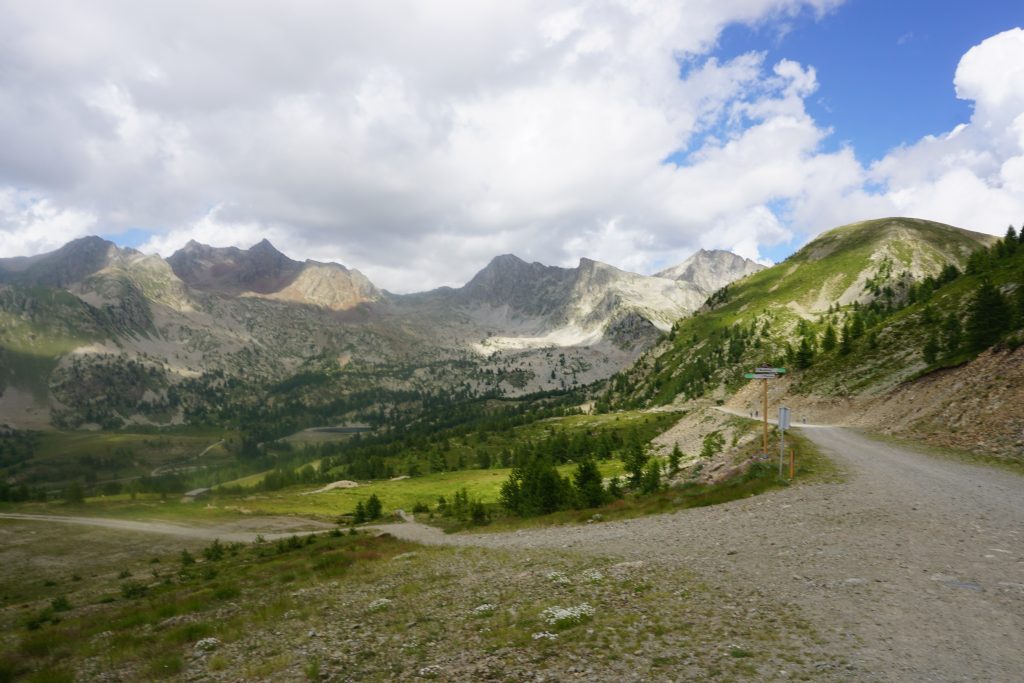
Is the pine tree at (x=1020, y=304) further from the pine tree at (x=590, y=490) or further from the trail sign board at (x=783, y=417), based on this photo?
the pine tree at (x=590, y=490)

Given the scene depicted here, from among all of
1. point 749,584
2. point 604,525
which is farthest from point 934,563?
point 604,525

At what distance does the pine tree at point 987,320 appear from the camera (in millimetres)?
62219

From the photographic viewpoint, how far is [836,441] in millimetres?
52188

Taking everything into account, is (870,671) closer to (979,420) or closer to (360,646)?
(360,646)

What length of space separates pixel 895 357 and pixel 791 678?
319 ft

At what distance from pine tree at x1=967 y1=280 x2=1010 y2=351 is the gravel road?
119 ft

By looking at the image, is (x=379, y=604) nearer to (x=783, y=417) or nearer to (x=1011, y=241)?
(x=783, y=417)

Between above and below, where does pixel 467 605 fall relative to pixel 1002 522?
below

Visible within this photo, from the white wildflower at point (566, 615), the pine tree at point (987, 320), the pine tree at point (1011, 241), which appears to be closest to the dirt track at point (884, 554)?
the white wildflower at point (566, 615)

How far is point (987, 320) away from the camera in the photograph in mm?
63094

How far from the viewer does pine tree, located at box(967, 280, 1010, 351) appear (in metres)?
62.2

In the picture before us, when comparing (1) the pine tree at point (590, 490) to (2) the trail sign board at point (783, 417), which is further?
(1) the pine tree at point (590, 490)

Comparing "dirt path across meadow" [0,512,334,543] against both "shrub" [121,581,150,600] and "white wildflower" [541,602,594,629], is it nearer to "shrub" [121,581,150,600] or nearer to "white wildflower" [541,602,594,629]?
"shrub" [121,581,150,600]

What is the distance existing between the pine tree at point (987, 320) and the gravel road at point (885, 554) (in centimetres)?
3615
